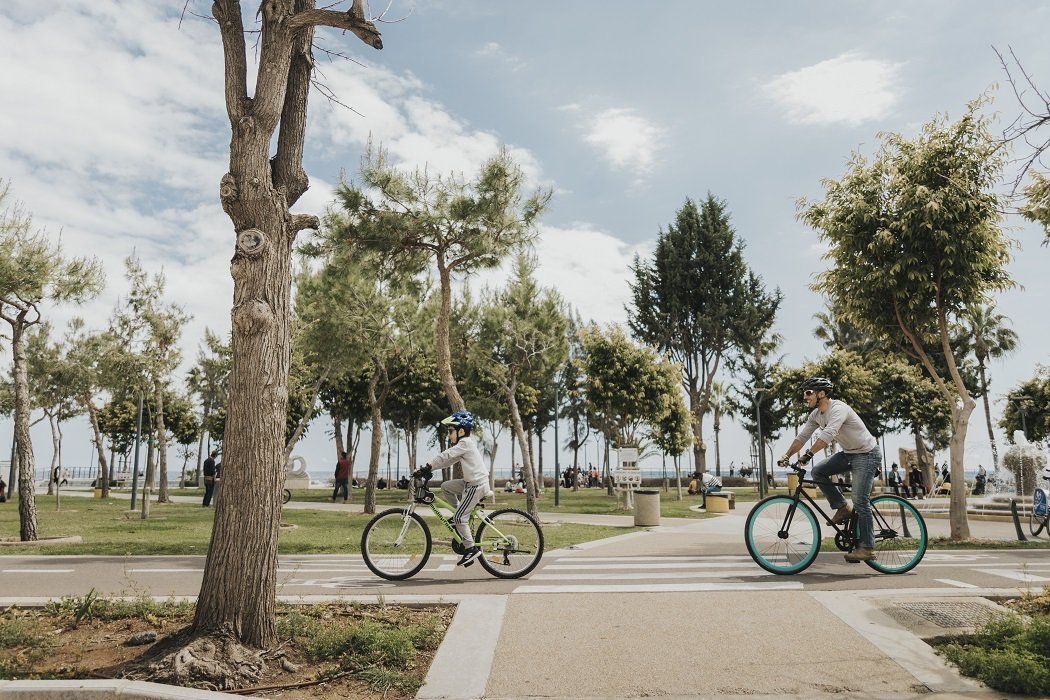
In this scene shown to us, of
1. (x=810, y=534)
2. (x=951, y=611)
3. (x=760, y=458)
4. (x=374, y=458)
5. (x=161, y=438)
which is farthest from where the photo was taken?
(x=760, y=458)

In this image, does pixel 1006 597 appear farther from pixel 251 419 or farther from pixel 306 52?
pixel 306 52

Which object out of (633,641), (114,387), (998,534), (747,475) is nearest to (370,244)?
(633,641)

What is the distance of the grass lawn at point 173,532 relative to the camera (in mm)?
11914

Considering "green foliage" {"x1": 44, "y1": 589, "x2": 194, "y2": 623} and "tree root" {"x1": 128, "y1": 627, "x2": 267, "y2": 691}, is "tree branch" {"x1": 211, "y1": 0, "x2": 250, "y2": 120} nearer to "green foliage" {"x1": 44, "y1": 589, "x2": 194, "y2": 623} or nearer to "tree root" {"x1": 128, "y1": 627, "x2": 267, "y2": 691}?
"tree root" {"x1": 128, "y1": 627, "x2": 267, "y2": 691}

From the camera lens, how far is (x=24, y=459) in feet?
44.0

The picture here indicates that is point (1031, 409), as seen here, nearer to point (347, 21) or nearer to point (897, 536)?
point (897, 536)

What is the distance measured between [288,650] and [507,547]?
3318 mm

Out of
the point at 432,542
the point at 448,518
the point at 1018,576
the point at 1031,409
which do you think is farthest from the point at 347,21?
the point at 1031,409

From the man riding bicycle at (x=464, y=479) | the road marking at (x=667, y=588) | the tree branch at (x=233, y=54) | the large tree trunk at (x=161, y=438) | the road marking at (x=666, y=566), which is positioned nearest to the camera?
the tree branch at (x=233, y=54)

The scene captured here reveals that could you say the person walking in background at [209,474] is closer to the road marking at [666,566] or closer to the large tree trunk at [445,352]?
the large tree trunk at [445,352]

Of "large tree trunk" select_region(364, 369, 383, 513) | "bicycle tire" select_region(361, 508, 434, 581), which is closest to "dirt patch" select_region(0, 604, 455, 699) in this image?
"bicycle tire" select_region(361, 508, 434, 581)

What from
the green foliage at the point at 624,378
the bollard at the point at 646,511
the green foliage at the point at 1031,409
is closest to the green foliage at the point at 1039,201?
the bollard at the point at 646,511

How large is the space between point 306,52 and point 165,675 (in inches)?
183

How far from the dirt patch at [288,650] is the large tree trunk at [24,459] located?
8564 millimetres
